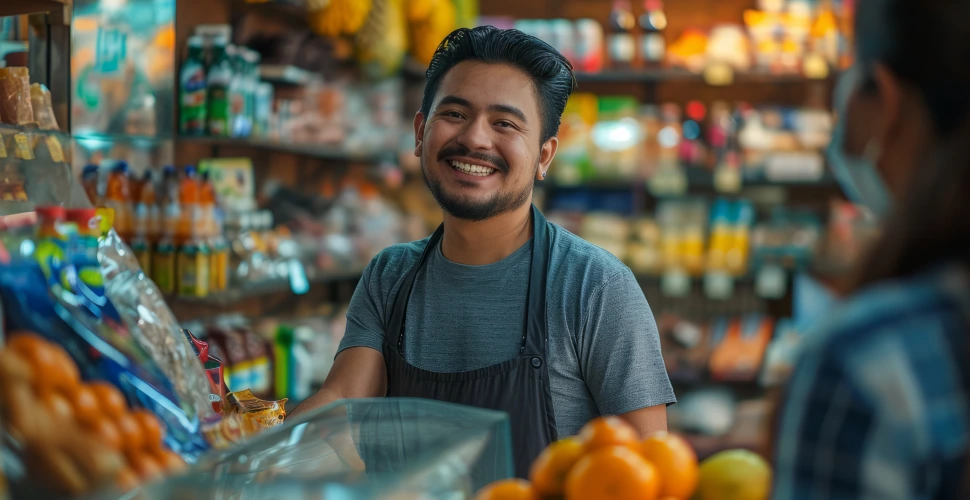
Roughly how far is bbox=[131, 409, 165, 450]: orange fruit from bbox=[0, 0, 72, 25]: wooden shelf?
1.39 metres

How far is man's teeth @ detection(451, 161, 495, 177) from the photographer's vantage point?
1913mm

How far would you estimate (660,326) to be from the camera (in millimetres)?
5117

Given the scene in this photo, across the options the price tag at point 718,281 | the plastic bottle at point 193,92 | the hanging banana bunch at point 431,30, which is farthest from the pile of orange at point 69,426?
the price tag at point 718,281

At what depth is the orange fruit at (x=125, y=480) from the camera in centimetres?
89

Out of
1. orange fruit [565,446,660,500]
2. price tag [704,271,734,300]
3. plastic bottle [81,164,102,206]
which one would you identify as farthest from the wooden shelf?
price tag [704,271,734,300]

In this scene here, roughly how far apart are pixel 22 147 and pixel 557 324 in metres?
1.12

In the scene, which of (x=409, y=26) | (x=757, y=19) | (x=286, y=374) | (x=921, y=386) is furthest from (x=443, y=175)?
(x=757, y=19)

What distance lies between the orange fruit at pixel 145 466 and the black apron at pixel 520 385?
2.92 ft

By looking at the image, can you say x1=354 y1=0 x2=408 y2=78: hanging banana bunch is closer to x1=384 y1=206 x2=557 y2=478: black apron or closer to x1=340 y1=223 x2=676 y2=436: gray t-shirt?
x1=340 y1=223 x2=676 y2=436: gray t-shirt

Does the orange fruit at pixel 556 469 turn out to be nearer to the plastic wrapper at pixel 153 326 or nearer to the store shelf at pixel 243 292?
the plastic wrapper at pixel 153 326

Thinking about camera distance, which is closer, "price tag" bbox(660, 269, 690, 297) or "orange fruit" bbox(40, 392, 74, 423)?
"orange fruit" bbox(40, 392, 74, 423)

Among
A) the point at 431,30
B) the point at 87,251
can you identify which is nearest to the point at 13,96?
the point at 87,251

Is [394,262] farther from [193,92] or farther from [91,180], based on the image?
[193,92]

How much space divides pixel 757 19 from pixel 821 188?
1019mm
